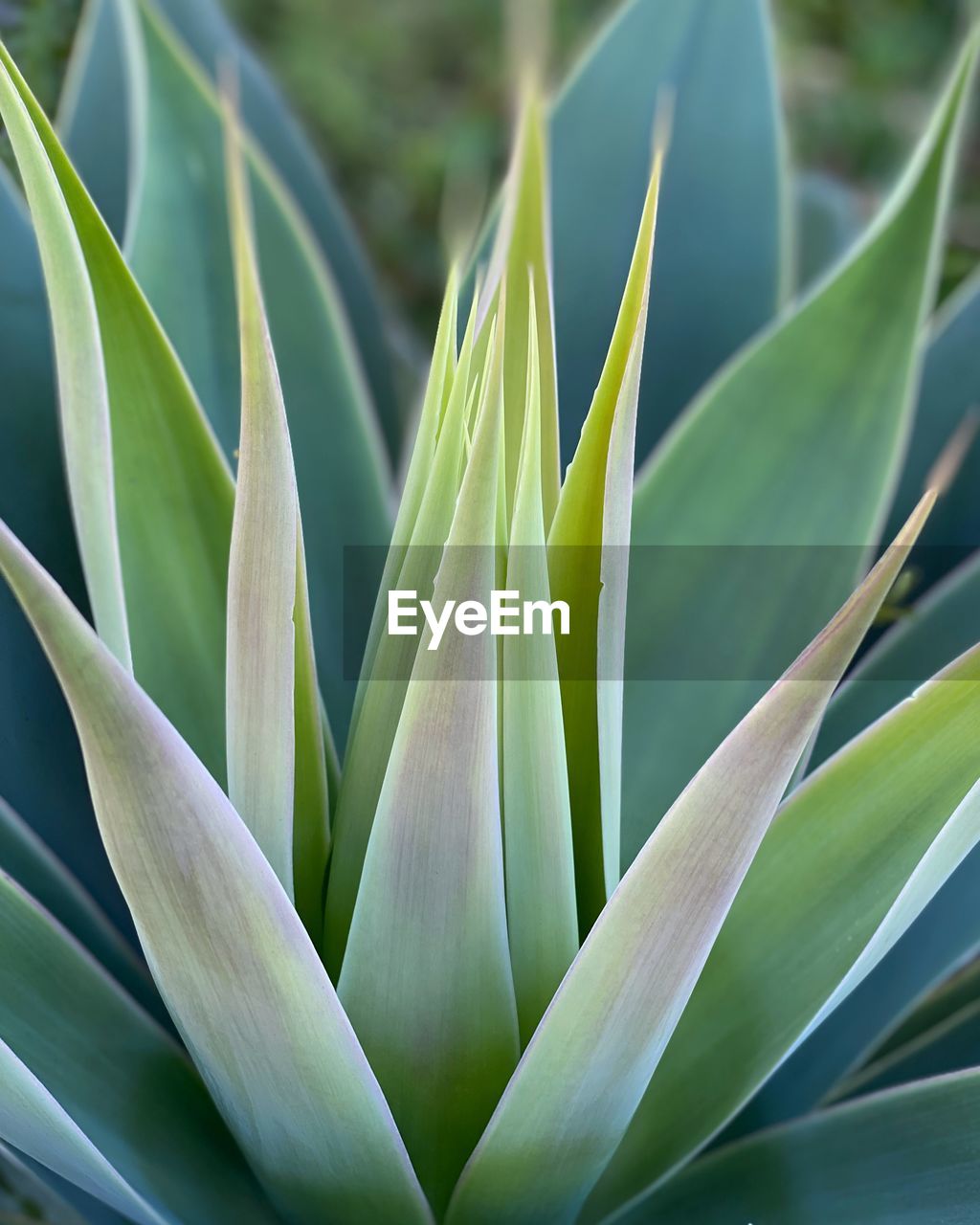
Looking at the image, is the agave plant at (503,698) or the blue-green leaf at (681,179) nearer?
the agave plant at (503,698)

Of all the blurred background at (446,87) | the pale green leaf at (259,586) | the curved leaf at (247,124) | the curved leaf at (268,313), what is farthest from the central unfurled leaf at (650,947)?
the blurred background at (446,87)

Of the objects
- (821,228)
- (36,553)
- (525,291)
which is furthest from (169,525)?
(821,228)

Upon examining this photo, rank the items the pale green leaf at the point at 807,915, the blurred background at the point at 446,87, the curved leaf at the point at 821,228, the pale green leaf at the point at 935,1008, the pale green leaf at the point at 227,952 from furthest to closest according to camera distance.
Result: the blurred background at the point at 446,87, the curved leaf at the point at 821,228, the pale green leaf at the point at 935,1008, the pale green leaf at the point at 807,915, the pale green leaf at the point at 227,952

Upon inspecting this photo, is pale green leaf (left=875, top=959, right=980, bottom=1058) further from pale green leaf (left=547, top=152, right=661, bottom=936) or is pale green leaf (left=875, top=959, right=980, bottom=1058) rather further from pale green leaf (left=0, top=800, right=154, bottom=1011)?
pale green leaf (left=0, top=800, right=154, bottom=1011)

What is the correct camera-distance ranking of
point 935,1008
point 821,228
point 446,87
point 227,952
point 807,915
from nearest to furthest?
point 227,952
point 807,915
point 935,1008
point 821,228
point 446,87

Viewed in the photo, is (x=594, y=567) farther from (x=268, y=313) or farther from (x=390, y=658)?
(x=268, y=313)

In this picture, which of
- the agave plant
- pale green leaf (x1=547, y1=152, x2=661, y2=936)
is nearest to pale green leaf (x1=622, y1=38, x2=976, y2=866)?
the agave plant

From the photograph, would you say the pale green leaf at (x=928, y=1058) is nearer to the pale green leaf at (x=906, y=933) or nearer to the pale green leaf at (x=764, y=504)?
the pale green leaf at (x=906, y=933)

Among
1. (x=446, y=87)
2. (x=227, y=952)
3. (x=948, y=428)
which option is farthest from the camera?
(x=446, y=87)

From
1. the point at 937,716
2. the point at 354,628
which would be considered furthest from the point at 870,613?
the point at 354,628
